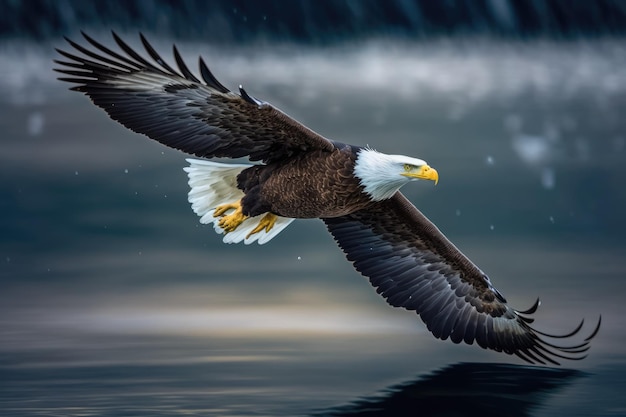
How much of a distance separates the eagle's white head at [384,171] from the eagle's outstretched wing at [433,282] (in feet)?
2.90

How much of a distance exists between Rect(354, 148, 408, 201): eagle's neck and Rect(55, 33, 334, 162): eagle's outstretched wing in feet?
0.59

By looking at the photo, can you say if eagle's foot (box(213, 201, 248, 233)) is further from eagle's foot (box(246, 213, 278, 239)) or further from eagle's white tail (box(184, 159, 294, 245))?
eagle's foot (box(246, 213, 278, 239))

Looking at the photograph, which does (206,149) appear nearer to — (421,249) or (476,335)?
(421,249)

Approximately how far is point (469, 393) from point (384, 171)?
1466 millimetres

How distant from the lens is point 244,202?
252 inches

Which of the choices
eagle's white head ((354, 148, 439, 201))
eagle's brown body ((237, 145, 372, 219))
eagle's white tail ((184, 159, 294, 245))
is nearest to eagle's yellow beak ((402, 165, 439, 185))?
eagle's white head ((354, 148, 439, 201))

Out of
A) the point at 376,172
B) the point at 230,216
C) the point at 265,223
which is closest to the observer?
the point at 376,172

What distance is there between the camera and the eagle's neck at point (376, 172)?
603cm

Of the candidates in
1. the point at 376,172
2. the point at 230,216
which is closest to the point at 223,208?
the point at 230,216

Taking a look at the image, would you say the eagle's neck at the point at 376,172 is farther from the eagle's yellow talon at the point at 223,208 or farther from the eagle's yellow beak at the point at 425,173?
the eagle's yellow talon at the point at 223,208

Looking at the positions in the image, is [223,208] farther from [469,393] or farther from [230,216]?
[469,393]

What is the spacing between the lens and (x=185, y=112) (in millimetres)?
6129

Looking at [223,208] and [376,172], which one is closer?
[376,172]

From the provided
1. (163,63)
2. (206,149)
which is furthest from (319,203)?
(163,63)
